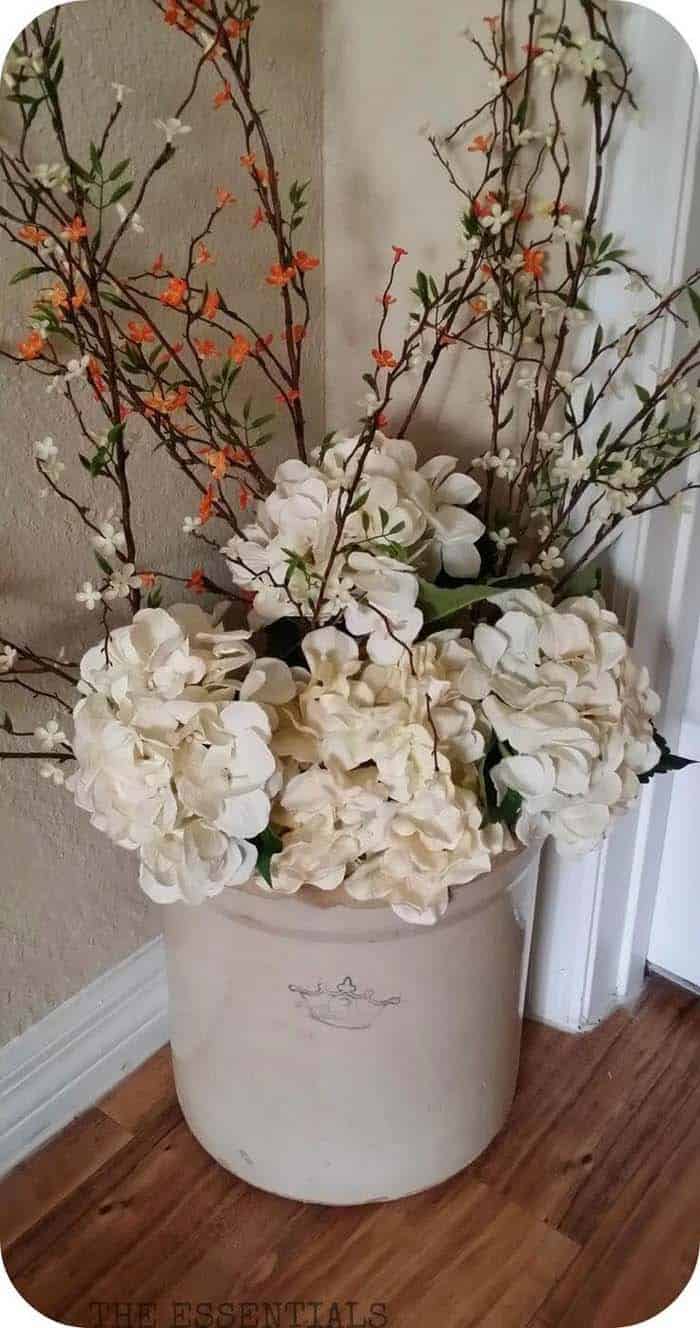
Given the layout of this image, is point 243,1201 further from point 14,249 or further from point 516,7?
point 516,7

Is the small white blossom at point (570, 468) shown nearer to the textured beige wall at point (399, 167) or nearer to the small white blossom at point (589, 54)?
the textured beige wall at point (399, 167)

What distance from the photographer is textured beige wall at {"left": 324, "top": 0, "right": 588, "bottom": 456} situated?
1.05 meters

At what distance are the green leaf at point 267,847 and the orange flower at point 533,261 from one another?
1.77ft

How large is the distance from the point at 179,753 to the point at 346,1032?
1.08 ft

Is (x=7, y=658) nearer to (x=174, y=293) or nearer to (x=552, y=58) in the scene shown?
(x=174, y=293)

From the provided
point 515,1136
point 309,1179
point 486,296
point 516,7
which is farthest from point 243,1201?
point 516,7

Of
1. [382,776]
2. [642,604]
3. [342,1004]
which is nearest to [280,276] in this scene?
[382,776]

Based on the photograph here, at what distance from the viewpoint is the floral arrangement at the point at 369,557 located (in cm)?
88

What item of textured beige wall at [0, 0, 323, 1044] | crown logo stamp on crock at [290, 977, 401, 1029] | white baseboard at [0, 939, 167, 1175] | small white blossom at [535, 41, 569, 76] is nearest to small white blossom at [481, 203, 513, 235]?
small white blossom at [535, 41, 569, 76]

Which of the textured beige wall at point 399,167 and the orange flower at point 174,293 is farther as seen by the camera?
the textured beige wall at point 399,167

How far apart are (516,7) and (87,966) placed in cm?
104

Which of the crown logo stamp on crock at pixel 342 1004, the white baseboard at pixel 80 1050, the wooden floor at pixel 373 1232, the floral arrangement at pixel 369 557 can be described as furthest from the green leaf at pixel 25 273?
the wooden floor at pixel 373 1232

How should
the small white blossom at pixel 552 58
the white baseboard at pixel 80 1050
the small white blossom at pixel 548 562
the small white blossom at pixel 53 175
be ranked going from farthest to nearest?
the white baseboard at pixel 80 1050
the small white blossom at pixel 548 562
the small white blossom at pixel 552 58
the small white blossom at pixel 53 175

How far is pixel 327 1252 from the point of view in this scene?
1120 millimetres
